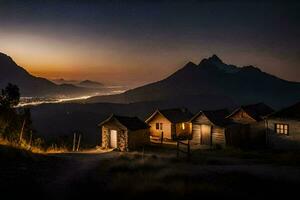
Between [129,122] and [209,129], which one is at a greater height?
[129,122]

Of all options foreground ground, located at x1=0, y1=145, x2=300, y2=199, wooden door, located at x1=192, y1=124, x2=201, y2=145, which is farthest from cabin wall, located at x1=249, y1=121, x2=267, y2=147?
foreground ground, located at x1=0, y1=145, x2=300, y2=199

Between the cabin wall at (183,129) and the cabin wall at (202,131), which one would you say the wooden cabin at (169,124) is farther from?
the cabin wall at (202,131)

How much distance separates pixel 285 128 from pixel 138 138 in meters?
18.2

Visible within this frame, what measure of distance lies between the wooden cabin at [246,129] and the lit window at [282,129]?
5.42m

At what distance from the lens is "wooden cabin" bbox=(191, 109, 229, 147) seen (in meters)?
42.7

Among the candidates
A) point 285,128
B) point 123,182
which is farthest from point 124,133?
point 123,182

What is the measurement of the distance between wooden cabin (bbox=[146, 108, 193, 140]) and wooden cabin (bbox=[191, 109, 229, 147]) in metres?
5.14

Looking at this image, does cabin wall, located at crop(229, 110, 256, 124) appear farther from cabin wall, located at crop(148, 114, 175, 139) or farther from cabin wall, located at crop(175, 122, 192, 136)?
cabin wall, located at crop(148, 114, 175, 139)

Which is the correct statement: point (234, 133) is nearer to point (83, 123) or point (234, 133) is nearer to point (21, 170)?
point (21, 170)

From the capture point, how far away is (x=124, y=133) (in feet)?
138

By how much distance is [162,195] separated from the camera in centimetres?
1233

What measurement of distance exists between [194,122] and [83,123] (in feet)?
209

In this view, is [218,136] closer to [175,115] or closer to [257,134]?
[257,134]

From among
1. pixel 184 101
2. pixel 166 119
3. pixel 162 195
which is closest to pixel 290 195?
pixel 162 195
